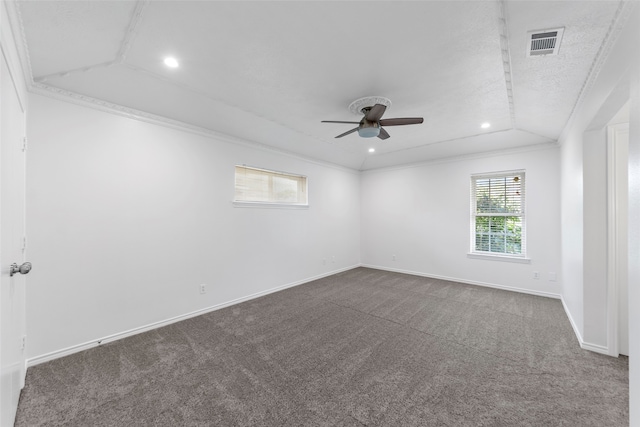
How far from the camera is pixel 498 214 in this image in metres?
4.62

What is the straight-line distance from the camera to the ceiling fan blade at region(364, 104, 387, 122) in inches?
100

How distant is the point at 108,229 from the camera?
2.67 metres

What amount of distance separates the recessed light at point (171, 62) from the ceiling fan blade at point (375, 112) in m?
1.81

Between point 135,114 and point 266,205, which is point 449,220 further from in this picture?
point 135,114

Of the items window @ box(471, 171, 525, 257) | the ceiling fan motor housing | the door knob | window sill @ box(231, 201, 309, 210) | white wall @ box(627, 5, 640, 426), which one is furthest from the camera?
window @ box(471, 171, 525, 257)

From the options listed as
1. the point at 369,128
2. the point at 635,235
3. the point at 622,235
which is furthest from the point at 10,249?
the point at 622,235

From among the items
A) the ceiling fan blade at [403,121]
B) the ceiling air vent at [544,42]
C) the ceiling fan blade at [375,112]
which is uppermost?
the ceiling air vent at [544,42]

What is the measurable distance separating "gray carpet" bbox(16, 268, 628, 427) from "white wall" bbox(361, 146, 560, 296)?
119cm

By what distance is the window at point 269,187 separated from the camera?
4.03 meters

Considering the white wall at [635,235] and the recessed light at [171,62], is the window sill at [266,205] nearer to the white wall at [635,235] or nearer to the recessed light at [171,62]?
the recessed light at [171,62]

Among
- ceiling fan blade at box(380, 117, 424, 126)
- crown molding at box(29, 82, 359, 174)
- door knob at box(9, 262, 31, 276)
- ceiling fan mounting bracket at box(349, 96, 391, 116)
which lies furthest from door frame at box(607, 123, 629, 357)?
door knob at box(9, 262, 31, 276)

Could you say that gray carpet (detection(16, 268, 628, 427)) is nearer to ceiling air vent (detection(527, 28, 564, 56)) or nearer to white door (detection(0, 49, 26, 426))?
white door (detection(0, 49, 26, 426))

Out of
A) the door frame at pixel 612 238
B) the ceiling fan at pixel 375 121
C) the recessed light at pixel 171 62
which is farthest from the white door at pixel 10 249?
the door frame at pixel 612 238

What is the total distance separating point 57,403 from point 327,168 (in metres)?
4.82
